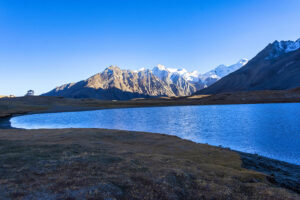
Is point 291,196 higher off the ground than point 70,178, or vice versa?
point 70,178

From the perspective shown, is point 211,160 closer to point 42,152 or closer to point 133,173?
point 133,173

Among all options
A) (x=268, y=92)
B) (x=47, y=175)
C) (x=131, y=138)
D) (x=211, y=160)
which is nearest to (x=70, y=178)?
(x=47, y=175)

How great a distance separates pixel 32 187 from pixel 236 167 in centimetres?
1751

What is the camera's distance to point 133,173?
15047 mm

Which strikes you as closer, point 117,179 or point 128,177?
point 117,179

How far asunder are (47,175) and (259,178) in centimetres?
1634

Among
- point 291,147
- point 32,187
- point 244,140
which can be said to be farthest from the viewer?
point 244,140

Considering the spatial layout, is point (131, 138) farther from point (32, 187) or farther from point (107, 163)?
point (32, 187)

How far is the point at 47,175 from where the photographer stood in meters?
14.0

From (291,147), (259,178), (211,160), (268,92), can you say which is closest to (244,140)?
(291,147)

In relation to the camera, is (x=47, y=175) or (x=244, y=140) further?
(x=244, y=140)

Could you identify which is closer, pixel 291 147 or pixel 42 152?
pixel 42 152

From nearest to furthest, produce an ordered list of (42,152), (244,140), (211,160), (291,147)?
1. (42,152)
2. (211,160)
3. (291,147)
4. (244,140)

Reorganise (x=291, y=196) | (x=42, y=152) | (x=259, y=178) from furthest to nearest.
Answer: (x=42, y=152) < (x=259, y=178) < (x=291, y=196)
